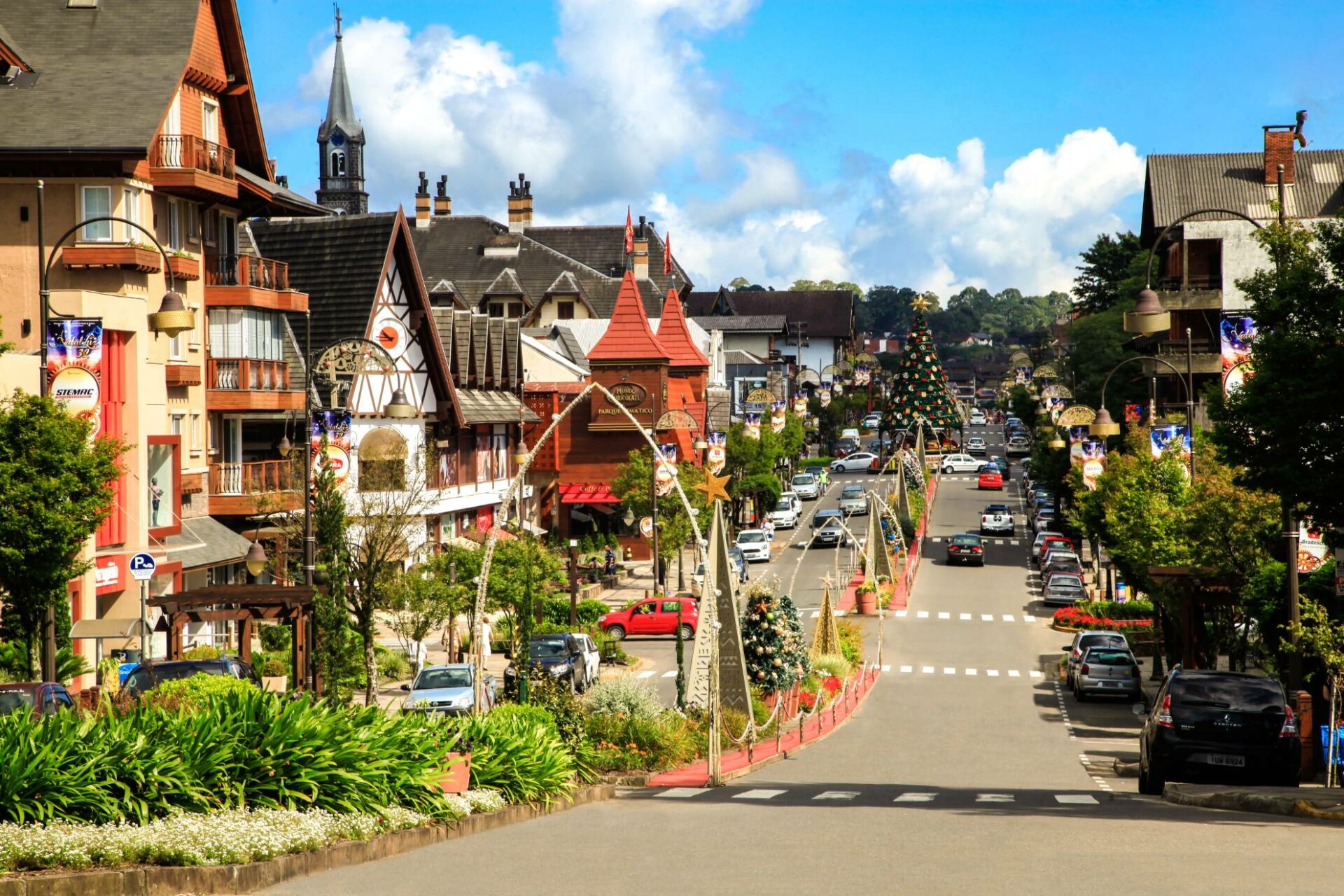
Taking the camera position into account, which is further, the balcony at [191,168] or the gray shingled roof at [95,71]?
the balcony at [191,168]

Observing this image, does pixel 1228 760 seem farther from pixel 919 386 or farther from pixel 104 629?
pixel 919 386

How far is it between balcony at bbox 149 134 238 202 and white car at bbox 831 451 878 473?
7776cm

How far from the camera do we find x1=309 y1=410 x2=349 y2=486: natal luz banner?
33406 mm

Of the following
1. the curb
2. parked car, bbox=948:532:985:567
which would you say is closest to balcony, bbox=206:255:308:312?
the curb

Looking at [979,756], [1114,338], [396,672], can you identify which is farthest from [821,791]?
[1114,338]

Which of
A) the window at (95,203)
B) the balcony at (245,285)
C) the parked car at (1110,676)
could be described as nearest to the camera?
the window at (95,203)

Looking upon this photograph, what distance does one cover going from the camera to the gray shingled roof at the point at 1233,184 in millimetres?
79312

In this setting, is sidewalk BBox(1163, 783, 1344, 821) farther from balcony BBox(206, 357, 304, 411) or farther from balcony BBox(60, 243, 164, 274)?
balcony BBox(206, 357, 304, 411)

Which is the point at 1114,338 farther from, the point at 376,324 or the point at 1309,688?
the point at 1309,688

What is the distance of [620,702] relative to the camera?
24.9 metres

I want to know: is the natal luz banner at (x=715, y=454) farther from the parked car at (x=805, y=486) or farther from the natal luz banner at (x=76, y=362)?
the natal luz banner at (x=76, y=362)

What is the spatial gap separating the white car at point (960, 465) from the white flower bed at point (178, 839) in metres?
105

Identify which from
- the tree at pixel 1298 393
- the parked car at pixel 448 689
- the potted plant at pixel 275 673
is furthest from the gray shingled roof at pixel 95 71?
the tree at pixel 1298 393

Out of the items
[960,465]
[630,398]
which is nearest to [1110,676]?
[630,398]
